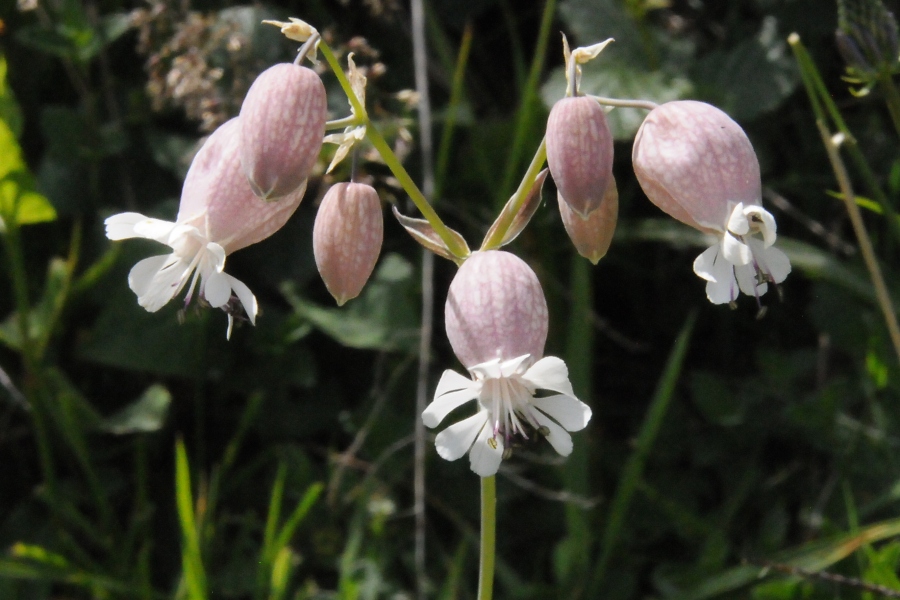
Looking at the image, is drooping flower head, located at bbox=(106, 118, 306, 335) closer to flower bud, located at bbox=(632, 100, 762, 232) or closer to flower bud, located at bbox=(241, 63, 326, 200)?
flower bud, located at bbox=(241, 63, 326, 200)

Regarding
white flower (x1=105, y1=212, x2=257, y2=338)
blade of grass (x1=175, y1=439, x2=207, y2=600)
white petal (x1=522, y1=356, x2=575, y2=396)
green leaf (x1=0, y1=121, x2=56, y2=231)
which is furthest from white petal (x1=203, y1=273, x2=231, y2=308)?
green leaf (x1=0, y1=121, x2=56, y2=231)

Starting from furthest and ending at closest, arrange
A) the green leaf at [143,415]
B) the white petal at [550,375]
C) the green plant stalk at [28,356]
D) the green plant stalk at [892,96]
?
the green leaf at [143,415] < the green plant stalk at [28,356] < the green plant stalk at [892,96] < the white petal at [550,375]

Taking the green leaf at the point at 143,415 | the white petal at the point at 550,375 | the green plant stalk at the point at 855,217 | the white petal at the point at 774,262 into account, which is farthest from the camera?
the green leaf at the point at 143,415

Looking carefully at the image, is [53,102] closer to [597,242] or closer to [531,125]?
[531,125]

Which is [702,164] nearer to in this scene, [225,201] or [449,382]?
[449,382]

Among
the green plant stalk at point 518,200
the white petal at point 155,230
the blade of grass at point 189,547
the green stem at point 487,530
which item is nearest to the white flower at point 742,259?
the green plant stalk at point 518,200

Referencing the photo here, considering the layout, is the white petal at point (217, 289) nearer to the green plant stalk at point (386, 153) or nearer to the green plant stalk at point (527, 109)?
the green plant stalk at point (386, 153)

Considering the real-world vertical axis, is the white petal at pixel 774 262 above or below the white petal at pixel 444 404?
above

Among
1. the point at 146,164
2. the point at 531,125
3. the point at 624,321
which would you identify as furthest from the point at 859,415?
the point at 146,164

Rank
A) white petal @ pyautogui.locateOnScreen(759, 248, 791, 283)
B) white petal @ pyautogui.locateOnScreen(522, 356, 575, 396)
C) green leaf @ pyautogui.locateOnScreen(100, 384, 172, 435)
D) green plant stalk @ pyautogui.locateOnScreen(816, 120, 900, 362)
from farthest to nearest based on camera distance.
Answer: green leaf @ pyautogui.locateOnScreen(100, 384, 172, 435), green plant stalk @ pyautogui.locateOnScreen(816, 120, 900, 362), white petal @ pyautogui.locateOnScreen(759, 248, 791, 283), white petal @ pyautogui.locateOnScreen(522, 356, 575, 396)
